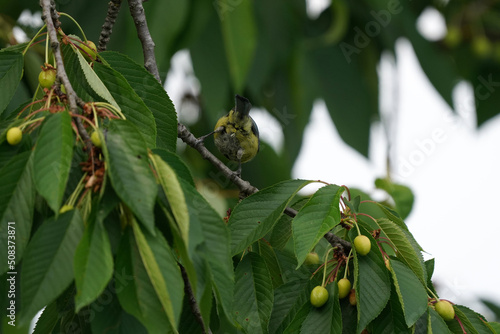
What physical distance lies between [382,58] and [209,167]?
149cm

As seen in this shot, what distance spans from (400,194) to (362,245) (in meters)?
1.40

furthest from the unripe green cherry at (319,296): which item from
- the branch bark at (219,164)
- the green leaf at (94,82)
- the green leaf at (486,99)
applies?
the green leaf at (486,99)

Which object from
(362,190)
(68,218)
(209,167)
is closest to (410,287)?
(68,218)

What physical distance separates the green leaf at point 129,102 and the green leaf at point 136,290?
369mm

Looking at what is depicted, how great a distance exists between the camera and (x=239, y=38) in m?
3.00

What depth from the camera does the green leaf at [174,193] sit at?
3.99 ft

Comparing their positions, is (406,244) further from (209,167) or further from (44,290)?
(209,167)

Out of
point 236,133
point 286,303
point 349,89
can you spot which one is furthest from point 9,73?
point 349,89

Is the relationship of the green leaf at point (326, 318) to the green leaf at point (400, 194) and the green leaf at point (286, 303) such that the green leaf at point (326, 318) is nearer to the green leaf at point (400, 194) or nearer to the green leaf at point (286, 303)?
the green leaf at point (286, 303)

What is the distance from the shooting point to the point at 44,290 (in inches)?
44.8

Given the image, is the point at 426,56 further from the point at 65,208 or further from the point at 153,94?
the point at 65,208

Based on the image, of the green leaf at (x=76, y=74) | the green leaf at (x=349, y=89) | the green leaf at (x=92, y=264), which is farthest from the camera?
the green leaf at (x=349, y=89)

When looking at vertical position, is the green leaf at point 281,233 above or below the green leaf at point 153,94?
below

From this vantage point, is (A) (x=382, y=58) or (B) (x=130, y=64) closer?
(B) (x=130, y=64)
